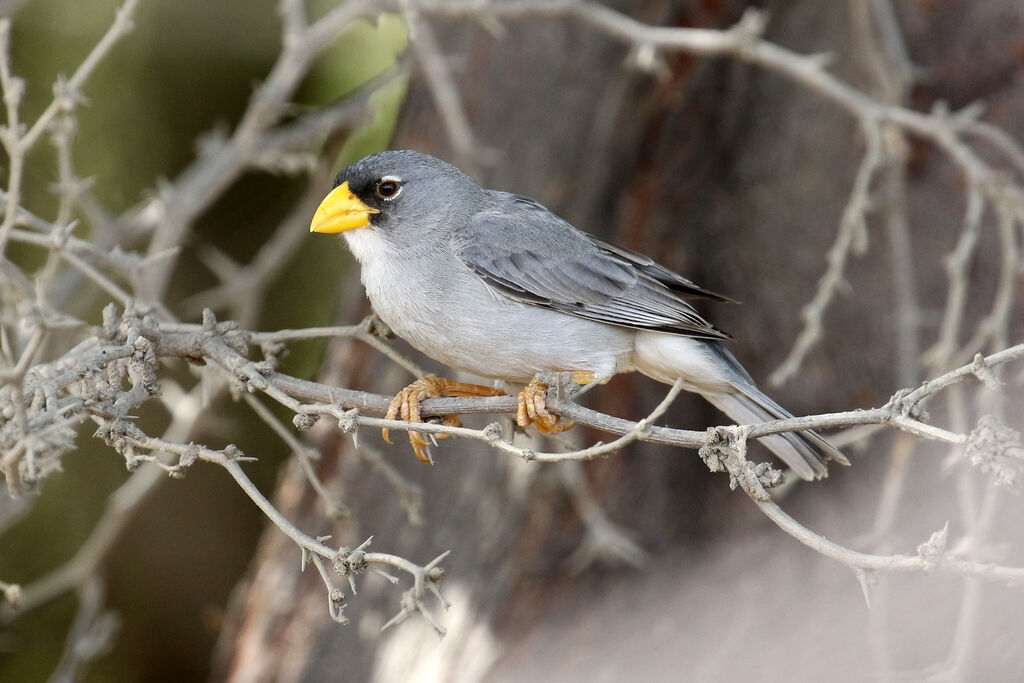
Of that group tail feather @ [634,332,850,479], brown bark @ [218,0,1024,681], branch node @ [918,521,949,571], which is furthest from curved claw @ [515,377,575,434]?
brown bark @ [218,0,1024,681]

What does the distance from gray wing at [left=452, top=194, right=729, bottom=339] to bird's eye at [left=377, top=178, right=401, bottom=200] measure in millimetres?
325


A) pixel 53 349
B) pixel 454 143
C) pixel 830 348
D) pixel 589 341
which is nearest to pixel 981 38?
pixel 830 348

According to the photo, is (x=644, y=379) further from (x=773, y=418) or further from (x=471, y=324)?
(x=471, y=324)

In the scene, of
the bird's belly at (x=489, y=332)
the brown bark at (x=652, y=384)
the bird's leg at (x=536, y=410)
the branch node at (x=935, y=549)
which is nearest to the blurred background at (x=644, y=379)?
the brown bark at (x=652, y=384)

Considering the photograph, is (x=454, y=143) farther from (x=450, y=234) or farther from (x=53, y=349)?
(x=53, y=349)

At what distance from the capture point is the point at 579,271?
4.13 meters

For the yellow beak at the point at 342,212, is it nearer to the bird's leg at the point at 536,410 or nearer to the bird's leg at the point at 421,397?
the bird's leg at the point at 421,397

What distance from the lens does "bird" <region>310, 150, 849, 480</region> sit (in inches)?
149

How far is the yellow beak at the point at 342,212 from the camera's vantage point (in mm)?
4098

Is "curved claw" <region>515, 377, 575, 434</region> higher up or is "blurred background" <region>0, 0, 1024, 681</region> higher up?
"blurred background" <region>0, 0, 1024, 681</region>

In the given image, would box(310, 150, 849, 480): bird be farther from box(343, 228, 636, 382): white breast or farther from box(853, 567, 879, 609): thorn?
box(853, 567, 879, 609): thorn

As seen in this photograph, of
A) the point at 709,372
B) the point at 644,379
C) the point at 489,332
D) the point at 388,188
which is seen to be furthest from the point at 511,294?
the point at 644,379

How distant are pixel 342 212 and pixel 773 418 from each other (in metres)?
2.00

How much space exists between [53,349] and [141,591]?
288cm
